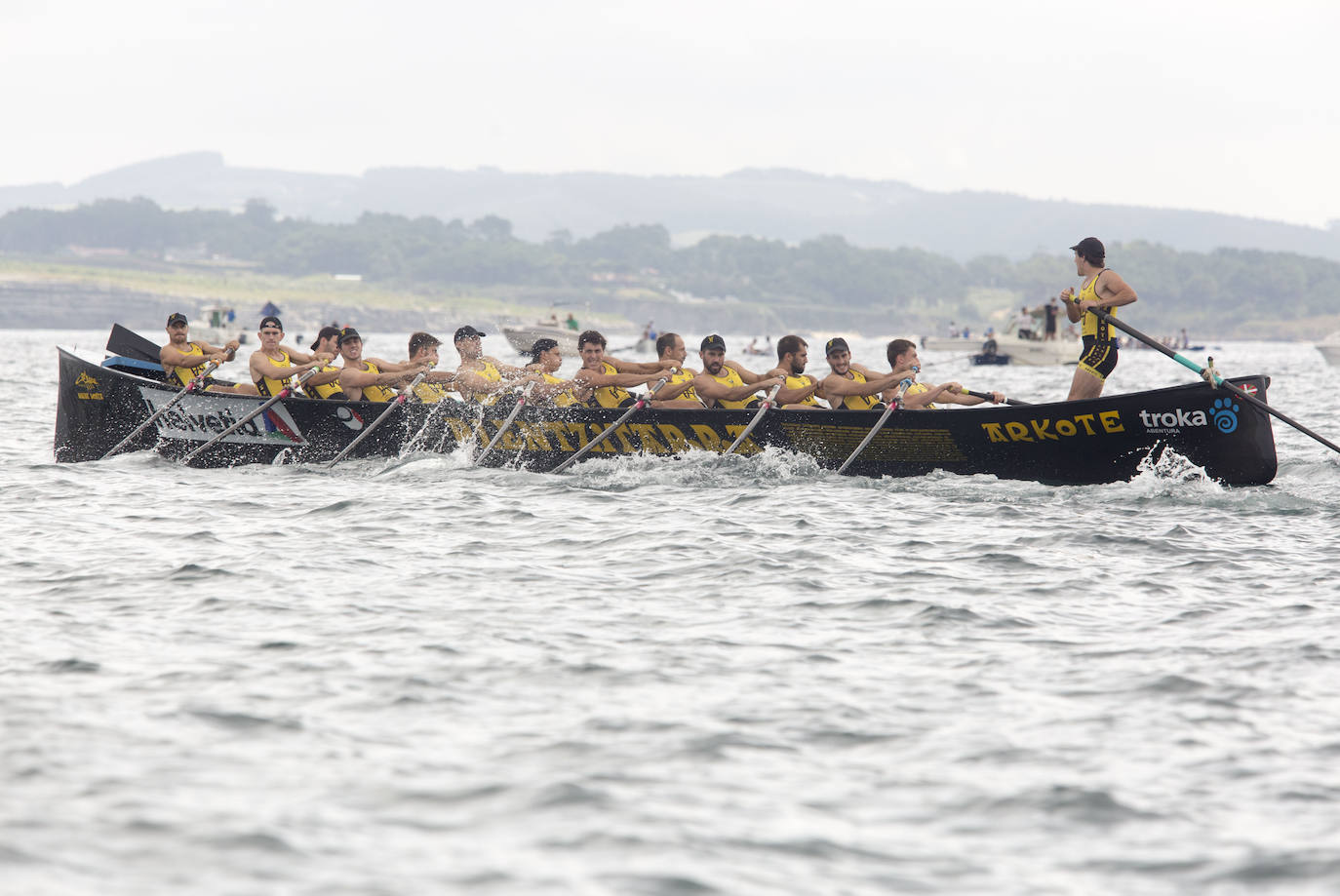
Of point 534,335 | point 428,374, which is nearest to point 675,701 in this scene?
point 428,374

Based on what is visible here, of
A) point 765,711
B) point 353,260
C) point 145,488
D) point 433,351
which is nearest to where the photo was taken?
point 765,711

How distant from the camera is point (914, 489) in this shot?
13.3m

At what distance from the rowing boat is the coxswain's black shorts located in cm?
78

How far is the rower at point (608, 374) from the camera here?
49.3 feet

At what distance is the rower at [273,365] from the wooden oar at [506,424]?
2.33 metres

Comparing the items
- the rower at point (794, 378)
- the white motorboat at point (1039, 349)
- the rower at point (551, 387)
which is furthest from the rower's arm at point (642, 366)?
the white motorboat at point (1039, 349)

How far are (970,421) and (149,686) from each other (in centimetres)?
858

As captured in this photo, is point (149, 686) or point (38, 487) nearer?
point (149, 686)

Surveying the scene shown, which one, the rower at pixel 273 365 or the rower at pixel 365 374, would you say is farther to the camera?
the rower at pixel 273 365

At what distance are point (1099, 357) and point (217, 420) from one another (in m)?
10.3

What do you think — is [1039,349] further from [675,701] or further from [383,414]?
[675,701]

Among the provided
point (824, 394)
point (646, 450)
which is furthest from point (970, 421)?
point (646, 450)

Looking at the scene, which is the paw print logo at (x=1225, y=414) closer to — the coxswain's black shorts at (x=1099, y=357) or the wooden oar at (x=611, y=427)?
the coxswain's black shorts at (x=1099, y=357)

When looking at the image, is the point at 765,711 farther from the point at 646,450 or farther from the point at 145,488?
the point at 145,488
